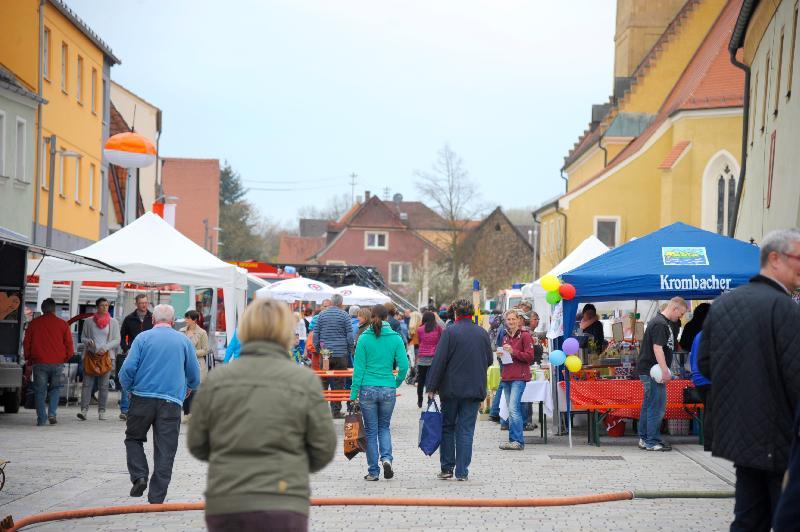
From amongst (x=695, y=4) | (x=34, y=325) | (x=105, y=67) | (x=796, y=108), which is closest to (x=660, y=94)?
(x=695, y=4)

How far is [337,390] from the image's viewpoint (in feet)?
61.1

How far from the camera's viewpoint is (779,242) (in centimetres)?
675

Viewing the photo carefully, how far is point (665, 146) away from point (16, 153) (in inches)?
1223

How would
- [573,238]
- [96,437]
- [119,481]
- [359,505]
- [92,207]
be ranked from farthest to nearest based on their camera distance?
1. [573,238]
2. [92,207]
3. [96,437]
4. [119,481]
5. [359,505]

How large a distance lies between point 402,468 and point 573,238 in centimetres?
4365

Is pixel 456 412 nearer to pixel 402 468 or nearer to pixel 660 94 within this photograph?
pixel 402 468

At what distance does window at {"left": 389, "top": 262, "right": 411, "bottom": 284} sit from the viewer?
102938 millimetres

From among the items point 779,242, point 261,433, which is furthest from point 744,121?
point 261,433

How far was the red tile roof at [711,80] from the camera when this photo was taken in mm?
47562

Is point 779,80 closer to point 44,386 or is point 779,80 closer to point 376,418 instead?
point 376,418

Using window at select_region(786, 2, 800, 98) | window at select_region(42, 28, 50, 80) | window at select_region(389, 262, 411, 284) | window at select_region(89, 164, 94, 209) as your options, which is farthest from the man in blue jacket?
window at select_region(389, 262, 411, 284)

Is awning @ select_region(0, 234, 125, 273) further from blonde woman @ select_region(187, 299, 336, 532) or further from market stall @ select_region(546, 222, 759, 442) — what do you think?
blonde woman @ select_region(187, 299, 336, 532)

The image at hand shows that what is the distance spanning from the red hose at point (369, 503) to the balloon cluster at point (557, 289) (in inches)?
220

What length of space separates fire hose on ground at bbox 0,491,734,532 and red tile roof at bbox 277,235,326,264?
364 feet
